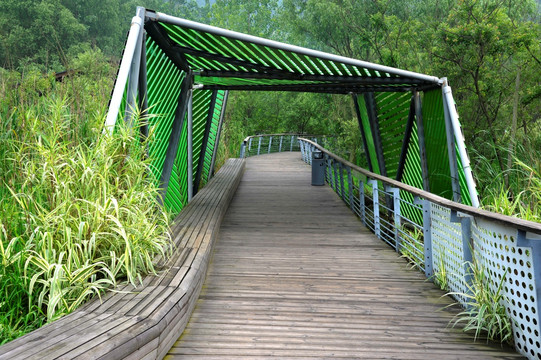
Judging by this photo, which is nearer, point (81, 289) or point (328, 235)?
point (81, 289)

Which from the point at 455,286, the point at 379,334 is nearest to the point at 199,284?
the point at 379,334

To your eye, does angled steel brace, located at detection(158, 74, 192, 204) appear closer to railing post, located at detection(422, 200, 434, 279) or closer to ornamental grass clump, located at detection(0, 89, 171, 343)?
ornamental grass clump, located at detection(0, 89, 171, 343)

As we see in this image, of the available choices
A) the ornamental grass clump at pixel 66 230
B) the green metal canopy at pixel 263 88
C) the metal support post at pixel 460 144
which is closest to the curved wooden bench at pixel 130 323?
the ornamental grass clump at pixel 66 230

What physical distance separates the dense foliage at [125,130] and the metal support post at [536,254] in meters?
1.35

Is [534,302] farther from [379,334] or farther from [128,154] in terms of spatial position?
[128,154]

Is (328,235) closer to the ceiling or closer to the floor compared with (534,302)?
closer to the floor

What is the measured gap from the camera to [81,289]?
3.19m

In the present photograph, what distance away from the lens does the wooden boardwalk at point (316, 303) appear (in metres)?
3.27

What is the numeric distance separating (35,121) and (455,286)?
147 inches

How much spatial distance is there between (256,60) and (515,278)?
5186mm

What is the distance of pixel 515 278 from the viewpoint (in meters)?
3.21

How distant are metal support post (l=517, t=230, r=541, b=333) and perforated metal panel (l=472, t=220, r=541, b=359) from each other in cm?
2

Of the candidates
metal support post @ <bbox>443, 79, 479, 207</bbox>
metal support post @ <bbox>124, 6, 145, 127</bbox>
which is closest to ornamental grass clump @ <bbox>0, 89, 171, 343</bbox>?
metal support post @ <bbox>124, 6, 145, 127</bbox>

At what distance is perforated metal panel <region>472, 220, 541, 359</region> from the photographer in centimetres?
301
